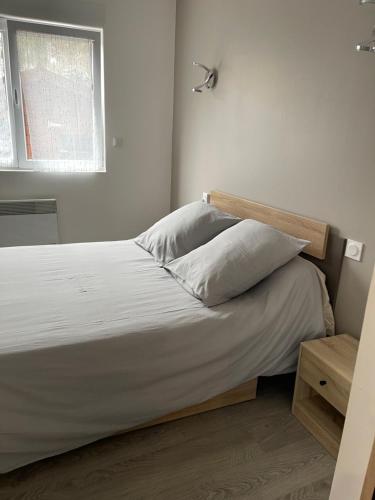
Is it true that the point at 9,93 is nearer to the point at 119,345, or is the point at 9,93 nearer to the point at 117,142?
the point at 117,142

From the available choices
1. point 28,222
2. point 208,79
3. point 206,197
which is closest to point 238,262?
point 206,197

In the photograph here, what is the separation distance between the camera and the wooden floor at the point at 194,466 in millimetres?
1475

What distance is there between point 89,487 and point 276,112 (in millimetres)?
2123

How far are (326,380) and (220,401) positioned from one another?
0.54m

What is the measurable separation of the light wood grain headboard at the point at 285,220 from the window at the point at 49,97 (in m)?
1.46

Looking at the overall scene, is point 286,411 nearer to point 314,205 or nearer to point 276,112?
point 314,205

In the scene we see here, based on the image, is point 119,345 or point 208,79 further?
point 208,79

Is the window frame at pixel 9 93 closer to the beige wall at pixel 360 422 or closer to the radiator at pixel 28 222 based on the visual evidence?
the radiator at pixel 28 222

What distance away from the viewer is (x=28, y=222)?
331 centimetres

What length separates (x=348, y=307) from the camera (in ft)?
6.23

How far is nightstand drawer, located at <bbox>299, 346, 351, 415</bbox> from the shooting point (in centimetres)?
159

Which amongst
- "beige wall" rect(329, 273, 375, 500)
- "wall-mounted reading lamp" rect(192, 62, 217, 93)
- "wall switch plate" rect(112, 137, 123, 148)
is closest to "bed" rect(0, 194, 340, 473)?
"beige wall" rect(329, 273, 375, 500)

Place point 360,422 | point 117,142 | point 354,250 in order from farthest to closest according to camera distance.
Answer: point 117,142, point 354,250, point 360,422

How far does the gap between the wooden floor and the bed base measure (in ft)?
0.10
